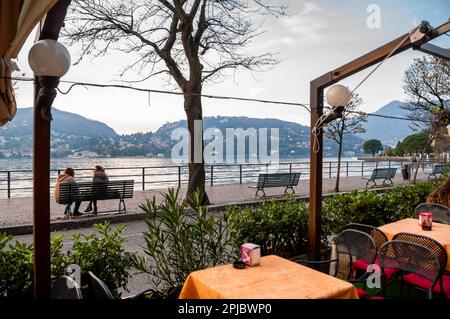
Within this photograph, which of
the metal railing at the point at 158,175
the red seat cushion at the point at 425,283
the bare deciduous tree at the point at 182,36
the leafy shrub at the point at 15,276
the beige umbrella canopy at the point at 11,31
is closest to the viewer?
the beige umbrella canopy at the point at 11,31

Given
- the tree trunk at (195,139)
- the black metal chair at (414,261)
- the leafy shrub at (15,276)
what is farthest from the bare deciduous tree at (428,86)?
the leafy shrub at (15,276)

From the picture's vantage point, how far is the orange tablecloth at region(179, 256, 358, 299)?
7.81 feet

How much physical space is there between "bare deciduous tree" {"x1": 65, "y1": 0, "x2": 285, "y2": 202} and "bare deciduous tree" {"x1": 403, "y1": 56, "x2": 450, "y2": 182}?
8322mm

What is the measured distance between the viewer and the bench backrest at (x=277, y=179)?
38.0 feet

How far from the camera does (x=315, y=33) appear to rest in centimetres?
654

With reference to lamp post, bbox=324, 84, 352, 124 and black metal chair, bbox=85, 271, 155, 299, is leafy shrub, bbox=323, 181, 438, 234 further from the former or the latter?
black metal chair, bbox=85, 271, 155, 299

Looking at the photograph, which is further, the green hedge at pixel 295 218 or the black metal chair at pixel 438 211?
the black metal chair at pixel 438 211

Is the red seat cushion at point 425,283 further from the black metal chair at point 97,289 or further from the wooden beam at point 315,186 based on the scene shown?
the black metal chair at point 97,289

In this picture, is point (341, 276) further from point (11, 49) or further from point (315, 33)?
point (315, 33)

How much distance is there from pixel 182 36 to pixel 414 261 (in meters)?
8.27

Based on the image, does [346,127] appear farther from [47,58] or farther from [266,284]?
[47,58]

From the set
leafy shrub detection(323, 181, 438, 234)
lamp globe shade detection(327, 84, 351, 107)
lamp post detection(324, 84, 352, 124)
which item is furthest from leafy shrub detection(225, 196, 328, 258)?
lamp globe shade detection(327, 84, 351, 107)

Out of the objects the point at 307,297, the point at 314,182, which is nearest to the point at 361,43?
the point at 314,182

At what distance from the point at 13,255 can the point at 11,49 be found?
1.73 meters
